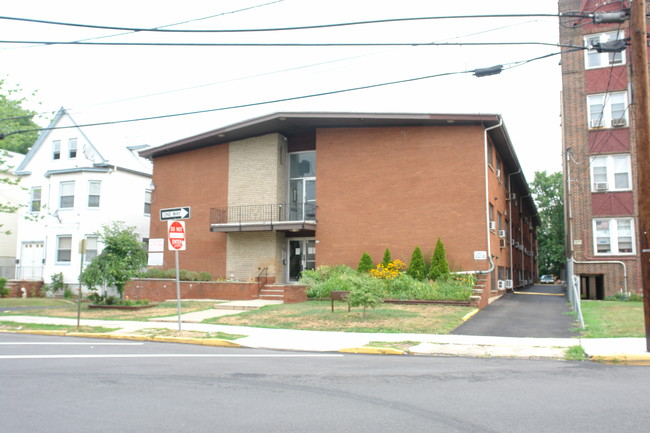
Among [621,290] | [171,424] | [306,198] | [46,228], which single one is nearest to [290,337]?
[171,424]

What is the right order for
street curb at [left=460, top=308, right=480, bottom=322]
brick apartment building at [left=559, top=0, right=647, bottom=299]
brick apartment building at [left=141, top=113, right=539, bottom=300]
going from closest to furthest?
street curb at [left=460, top=308, right=480, bottom=322] → brick apartment building at [left=141, top=113, right=539, bottom=300] → brick apartment building at [left=559, top=0, right=647, bottom=299]

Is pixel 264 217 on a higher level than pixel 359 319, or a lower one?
higher

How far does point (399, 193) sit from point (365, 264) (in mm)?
3470

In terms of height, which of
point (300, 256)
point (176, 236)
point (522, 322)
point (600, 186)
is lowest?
point (522, 322)

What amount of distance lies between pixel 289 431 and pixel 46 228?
3086 cm

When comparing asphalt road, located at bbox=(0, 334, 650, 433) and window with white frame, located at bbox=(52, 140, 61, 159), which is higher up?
window with white frame, located at bbox=(52, 140, 61, 159)

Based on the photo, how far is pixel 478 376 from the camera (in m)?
8.09

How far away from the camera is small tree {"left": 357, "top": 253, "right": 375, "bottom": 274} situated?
22.7 meters

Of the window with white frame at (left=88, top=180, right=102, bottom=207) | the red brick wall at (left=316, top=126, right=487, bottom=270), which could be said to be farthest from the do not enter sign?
the window with white frame at (left=88, top=180, right=102, bottom=207)

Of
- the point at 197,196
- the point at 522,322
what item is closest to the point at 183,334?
the point at 522,322

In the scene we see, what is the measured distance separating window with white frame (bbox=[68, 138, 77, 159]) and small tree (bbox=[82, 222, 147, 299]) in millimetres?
12879

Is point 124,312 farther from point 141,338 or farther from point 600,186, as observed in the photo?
point 600,186

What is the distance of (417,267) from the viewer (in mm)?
21625

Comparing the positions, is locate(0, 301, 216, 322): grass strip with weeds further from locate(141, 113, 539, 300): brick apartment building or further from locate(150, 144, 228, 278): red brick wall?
locate(150, 144, 228, 278): red brick wall
